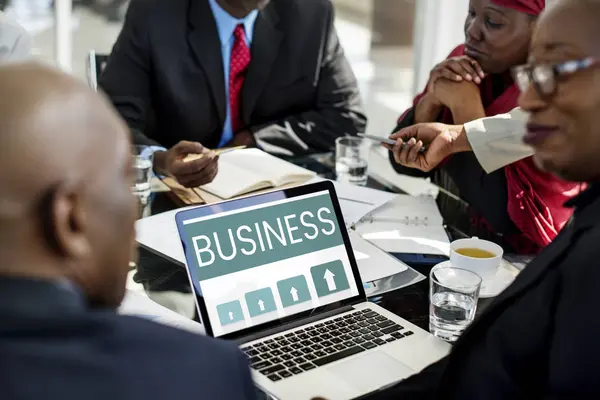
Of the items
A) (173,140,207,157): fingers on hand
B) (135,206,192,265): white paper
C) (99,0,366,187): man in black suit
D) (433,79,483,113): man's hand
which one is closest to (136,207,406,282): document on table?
(135,206,192,265): white paper

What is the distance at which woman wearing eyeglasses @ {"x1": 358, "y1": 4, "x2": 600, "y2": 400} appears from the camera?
79 centimetres

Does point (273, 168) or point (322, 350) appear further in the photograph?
point (273, 168)

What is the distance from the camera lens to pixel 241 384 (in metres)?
0.72

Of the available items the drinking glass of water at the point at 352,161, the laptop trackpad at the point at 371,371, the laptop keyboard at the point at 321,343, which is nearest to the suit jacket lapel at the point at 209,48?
the drinking glass of water at the point at 352,161

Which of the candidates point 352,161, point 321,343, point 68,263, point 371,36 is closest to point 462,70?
point 352,161

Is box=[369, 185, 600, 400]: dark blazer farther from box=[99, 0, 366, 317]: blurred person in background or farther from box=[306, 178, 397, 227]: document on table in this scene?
box=[99, 0, 366, 317]: blurred person in background

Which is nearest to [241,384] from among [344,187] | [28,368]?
[28,368]

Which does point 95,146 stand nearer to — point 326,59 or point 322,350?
point 322,350

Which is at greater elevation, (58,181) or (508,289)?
(58,181)

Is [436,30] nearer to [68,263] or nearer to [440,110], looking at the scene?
[440,110]

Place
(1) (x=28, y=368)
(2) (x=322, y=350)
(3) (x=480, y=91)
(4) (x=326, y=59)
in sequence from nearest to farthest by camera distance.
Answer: (1) (x=28, y=368)
(2) (x=322, y=350)
(3) (x=480, y=91)
(4) (x=326, y=59)

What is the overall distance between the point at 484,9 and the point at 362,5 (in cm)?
293

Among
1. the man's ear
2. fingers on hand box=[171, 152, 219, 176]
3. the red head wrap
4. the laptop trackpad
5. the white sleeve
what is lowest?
the laptop trackpad

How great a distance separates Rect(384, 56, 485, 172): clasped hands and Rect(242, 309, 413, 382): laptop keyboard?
557mm
